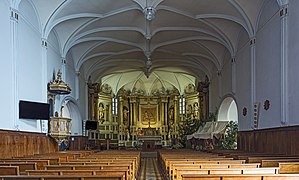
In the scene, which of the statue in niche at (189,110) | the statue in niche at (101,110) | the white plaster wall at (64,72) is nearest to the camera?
the white plaster wall at (64,72)

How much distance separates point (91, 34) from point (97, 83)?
9099 mm

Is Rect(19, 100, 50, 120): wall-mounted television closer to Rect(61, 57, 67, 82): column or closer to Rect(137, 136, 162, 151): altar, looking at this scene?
Rect(61, 57, 67, 82): column

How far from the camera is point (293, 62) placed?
990cm

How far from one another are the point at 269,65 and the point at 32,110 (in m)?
8.25

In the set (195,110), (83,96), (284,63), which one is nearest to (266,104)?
(284,63)

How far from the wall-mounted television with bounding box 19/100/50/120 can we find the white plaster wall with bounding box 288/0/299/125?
26.8 feet

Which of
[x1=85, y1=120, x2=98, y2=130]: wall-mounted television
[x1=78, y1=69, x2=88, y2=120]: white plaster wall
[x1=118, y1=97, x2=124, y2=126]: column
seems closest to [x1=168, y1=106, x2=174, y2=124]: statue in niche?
[x1=118, y1=97, x2=124, y2=126]: column

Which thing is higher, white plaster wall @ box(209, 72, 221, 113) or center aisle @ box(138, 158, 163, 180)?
white plaster wall @ box(209, 72, 221, 113)

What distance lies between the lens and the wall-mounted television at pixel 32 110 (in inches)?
443

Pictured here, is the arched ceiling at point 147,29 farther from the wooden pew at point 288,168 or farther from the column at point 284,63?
the wooden pew at point 288,168

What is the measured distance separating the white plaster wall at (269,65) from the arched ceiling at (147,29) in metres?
0.93

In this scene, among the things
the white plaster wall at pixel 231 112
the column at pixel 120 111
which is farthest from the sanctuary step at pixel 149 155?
the column at pixel 120 111

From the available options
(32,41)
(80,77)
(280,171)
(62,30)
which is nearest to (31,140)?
(32,41)

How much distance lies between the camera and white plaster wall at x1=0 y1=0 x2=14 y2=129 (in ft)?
32.6
